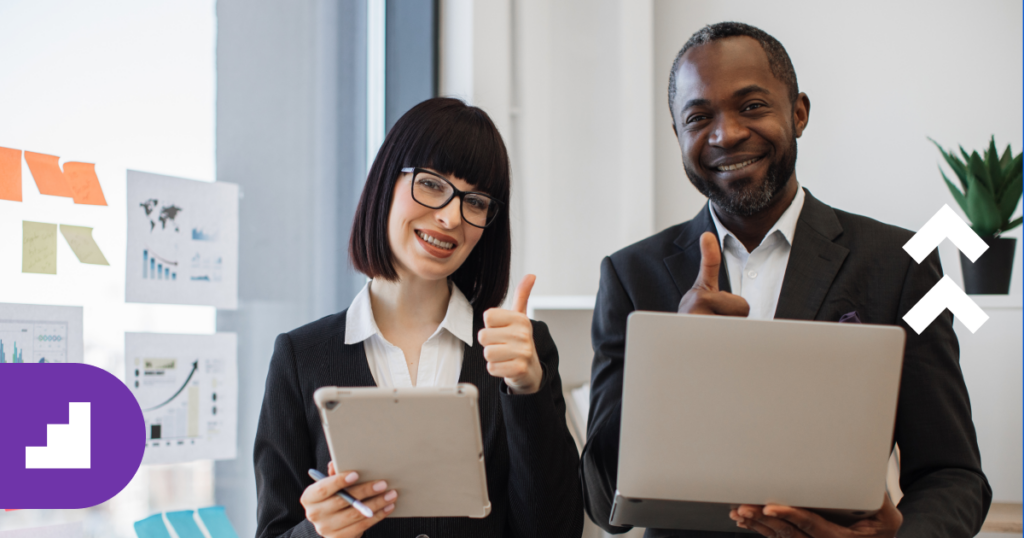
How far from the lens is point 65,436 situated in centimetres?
136

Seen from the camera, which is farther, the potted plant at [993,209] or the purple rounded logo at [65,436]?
the potted plant at [993,209]

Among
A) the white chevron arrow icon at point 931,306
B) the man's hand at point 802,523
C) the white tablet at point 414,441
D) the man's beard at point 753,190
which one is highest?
the man's beard at point 753,190

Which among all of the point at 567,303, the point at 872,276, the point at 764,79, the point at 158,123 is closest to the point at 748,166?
the point at 764,79

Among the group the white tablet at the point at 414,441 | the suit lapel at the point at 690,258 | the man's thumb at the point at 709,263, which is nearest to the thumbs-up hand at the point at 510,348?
the white tablet at the point at 414,441

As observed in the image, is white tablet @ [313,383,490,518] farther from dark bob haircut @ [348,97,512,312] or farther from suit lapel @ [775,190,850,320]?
suit lapel @ [775,190,850,320]

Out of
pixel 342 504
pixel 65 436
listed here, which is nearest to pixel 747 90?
pixel 342 504

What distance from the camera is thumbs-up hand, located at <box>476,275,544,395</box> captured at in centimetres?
108

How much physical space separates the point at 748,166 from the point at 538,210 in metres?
1.04

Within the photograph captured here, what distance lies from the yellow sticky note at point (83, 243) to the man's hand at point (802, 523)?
122 cm

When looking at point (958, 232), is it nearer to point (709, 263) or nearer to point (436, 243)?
point (709, 263)

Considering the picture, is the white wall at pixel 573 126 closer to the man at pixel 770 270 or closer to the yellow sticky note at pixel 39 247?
the man at pixel 770 270

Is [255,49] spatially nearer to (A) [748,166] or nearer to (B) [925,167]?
(A) [748,166]

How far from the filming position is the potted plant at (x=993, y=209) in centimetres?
192

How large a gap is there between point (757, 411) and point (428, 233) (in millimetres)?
629
